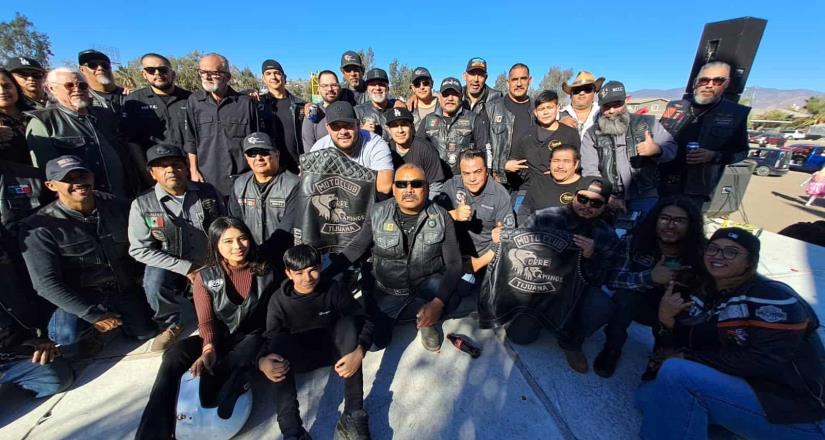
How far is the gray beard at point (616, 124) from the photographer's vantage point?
11.7ft

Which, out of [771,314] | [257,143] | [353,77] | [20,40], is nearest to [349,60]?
[353,77]

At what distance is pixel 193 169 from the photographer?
13.3ft

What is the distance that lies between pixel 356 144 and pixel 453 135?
1.49 meters

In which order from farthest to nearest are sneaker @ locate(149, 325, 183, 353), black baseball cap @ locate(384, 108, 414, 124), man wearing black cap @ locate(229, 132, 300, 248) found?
black baseball cap @ locate(384, 108, 414, 124) < man wearing black cap @ locate(229, 132, 300, 248) < sneaker @ locate(149, 325, 183, 353)

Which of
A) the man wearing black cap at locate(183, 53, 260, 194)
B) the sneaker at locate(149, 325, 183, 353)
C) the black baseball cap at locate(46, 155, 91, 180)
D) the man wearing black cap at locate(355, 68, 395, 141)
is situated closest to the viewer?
the black baseball cap at locate(46, 155, 91, 180)

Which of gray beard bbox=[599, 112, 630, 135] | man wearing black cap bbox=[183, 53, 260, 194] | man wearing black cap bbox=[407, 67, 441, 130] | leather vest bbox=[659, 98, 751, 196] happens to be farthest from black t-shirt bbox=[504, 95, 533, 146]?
man wearing black cap bbox=[183, 53, 260, 194]

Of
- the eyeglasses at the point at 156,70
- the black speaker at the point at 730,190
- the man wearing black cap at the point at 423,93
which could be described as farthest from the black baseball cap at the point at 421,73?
the black speaker at the point at 730,190

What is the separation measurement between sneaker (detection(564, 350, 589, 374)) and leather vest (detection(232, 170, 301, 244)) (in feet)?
9.17

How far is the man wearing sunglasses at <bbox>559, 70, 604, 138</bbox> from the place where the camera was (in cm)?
400

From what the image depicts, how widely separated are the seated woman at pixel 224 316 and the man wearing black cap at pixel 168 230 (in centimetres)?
78

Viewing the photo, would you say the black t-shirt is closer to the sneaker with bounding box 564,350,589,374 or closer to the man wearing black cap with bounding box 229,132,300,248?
the sneaker with bounding box 564,350,589,374

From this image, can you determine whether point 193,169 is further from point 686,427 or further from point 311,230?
point 686,427

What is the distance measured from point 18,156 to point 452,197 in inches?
171

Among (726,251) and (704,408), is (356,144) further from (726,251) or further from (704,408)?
(704,408)
